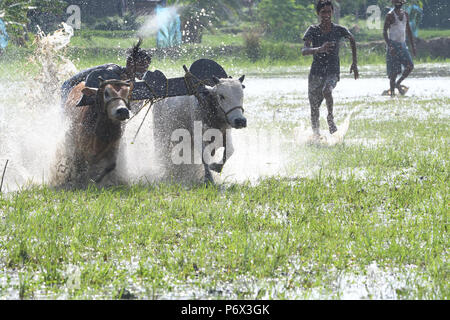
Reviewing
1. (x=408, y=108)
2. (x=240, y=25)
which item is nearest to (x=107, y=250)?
(x=408, y=108)

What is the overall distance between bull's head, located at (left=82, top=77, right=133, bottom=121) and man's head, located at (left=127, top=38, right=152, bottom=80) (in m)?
0.90

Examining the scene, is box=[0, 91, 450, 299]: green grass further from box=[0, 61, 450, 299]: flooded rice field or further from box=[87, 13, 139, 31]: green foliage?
box=[87, 13, 139, 31]: green foliage

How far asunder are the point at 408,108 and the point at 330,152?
684cm

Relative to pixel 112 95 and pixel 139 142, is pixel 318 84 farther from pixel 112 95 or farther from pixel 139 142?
pixel 112 95

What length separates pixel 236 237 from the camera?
5340 millimetres

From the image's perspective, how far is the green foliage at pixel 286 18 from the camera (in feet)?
156

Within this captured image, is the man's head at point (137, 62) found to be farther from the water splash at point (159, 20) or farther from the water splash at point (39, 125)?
the water splash at point (159, 20)

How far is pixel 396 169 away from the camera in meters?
8.70

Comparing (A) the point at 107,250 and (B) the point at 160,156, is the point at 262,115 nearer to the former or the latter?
(B) the point at 160,156

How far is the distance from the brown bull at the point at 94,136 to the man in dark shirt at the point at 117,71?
212mm

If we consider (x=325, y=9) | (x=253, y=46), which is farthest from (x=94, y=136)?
(x=253, y=46)

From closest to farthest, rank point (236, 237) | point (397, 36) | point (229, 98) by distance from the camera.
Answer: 1. point (236, 237)
2. point (229, 98)
3. point (397, 36)

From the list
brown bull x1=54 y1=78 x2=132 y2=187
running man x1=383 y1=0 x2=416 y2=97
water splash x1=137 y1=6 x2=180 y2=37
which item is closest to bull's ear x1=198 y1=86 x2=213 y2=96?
brown bull x1=54 y1=78 x2=132 y2=187

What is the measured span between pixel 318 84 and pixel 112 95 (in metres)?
5.02
